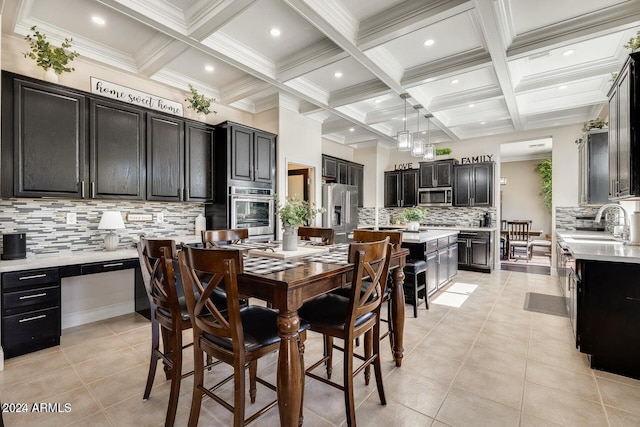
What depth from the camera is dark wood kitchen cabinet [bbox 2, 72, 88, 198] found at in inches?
102

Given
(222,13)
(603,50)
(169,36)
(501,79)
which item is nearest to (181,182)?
(169,36)

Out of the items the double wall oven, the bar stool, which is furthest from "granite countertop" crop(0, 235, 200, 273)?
the bar stool

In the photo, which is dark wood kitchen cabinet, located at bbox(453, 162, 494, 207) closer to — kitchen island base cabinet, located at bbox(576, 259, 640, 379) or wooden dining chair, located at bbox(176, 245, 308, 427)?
kitchen island base cabinet, located at bbox(576, 259, 640, 379)

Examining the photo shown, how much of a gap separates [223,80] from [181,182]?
159cm

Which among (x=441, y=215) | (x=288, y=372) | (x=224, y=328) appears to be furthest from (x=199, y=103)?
(x=441, y=215)

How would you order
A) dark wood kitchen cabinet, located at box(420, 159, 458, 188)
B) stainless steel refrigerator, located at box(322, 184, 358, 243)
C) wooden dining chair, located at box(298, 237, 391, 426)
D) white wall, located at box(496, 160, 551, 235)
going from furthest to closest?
white wall, located at box(496, 160, 551, 235) < dark wood kitchen cabinet, located at box(420, 159, 458, 188) < stainless steel refrigerator, located at box(322, 184, 358, 243) < wooden dining chair, located at box(298, 237, 391, 426)

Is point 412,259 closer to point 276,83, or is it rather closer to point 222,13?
point 276,83

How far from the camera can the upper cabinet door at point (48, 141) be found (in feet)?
8.65

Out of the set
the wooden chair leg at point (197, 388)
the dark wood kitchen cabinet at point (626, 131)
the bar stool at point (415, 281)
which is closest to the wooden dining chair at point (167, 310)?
the wooden chair leg at point (197, 388)

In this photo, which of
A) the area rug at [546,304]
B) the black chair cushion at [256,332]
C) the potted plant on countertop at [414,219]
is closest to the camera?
the black chair cushion at [256,332]

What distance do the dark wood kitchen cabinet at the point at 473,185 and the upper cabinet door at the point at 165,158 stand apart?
18.4ft

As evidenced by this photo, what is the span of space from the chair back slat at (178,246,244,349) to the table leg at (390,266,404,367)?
1375mm

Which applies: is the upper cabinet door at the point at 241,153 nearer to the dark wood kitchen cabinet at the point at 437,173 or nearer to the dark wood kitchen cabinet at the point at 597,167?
the dark wood kitchen cabinet at the point at 437,173

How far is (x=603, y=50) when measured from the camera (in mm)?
3357
